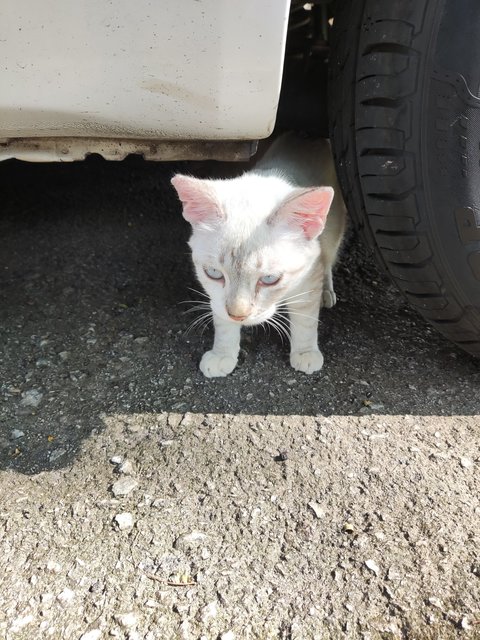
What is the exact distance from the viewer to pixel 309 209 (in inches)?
73.6

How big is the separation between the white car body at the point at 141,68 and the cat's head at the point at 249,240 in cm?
20

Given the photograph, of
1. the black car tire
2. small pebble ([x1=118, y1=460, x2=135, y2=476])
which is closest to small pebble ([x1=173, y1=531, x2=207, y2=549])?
small pebble ([x1=118, y1=460, x2=135, y2=476])

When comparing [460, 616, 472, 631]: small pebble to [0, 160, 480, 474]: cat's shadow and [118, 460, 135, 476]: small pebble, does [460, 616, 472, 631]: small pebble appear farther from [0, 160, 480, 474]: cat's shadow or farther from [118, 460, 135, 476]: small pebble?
[118, 460, 135, 476]: small pebble

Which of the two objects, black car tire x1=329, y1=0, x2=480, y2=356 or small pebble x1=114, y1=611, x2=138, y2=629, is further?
black car tire x1=329, y1=0, x2=480, y2=356

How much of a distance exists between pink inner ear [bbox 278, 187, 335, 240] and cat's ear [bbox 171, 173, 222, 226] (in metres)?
0.21

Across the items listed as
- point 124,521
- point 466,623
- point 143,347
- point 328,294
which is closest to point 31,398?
point 143,347

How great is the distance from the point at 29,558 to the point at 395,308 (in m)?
1.74

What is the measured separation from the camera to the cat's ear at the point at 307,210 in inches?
71.5

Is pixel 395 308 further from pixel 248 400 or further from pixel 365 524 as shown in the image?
pixel 365 524

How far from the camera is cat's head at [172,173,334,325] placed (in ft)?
6.21

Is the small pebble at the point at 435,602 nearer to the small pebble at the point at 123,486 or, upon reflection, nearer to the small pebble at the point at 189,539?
the small pebble at the point at 189,539

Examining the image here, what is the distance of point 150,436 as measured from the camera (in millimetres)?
2057

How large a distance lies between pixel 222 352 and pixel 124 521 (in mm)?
783

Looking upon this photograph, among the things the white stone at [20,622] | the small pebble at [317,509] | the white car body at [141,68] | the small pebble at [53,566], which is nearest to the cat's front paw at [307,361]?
the small pebble at [317,509]
